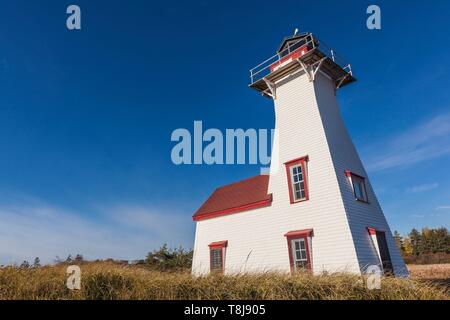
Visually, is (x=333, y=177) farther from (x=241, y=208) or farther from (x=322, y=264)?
(x=241, y=208)

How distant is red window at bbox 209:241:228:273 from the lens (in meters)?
16.7

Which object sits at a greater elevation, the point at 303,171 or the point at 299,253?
the point at 303,171

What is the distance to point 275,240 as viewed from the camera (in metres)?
14.3

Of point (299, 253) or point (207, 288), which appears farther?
point (299, 253)

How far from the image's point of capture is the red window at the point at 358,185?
13641 mm

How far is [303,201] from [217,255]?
6377 millimetres

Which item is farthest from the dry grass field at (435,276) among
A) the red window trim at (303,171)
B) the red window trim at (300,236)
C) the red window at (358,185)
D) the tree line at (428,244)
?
the tree line at (428,244)

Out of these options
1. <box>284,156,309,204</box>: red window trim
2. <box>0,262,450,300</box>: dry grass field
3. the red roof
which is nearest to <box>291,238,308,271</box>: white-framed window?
<box>284,156,309,204</box>: red window trim

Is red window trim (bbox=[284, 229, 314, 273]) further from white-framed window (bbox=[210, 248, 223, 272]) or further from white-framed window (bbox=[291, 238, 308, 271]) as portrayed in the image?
white-framed window (bbox=[210, 248, 223, 272])

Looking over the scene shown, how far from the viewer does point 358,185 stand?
46.5ft

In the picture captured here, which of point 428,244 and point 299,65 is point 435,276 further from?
point 428,244

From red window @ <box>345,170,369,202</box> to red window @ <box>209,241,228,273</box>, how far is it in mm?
7387

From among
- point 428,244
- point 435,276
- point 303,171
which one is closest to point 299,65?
point 303,171

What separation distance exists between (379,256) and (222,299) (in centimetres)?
899
